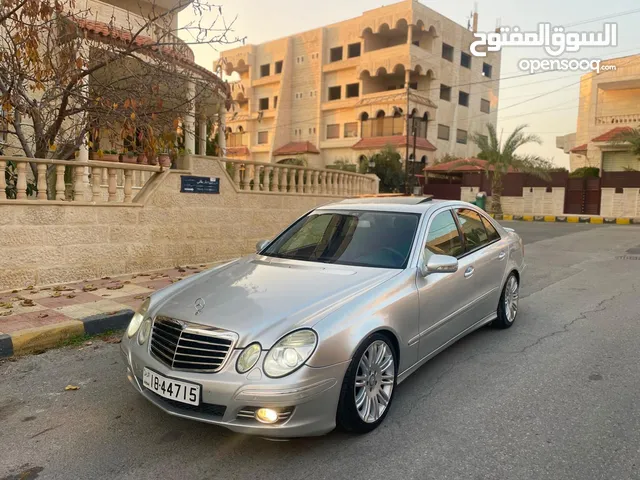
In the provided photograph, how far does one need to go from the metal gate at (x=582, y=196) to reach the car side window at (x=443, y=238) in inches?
1037

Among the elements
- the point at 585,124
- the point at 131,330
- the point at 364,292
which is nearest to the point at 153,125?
the point at 131,330

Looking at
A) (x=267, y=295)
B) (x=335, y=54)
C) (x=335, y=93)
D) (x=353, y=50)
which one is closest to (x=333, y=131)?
(x=335, y=93)

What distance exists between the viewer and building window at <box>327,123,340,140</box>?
1718 inches

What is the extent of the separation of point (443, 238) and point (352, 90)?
40.5 metres

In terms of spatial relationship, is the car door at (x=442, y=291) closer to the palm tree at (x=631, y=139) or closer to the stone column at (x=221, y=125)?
the stone column at (x=221, y=125)

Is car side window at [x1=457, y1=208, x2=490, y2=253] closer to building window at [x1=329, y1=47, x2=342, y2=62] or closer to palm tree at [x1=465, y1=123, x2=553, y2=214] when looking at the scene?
palm tree at [x1=465, y1=123, x2=553, y2=214]

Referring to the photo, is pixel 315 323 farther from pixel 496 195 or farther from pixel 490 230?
pixel 496 195

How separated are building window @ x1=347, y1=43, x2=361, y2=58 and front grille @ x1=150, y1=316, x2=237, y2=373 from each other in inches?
1689

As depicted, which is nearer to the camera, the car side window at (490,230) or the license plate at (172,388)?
the license plate at (172,388)

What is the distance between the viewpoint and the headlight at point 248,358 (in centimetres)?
277

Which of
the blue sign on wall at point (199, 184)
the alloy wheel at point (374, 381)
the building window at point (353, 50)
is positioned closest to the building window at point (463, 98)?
the building window at point (353, 50)

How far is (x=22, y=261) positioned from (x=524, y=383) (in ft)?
20.9

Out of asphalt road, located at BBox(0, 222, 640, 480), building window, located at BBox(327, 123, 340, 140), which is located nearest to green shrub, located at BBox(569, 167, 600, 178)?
building window, located at BBox(327, 123, 340, 140)

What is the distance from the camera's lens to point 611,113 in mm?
32656
